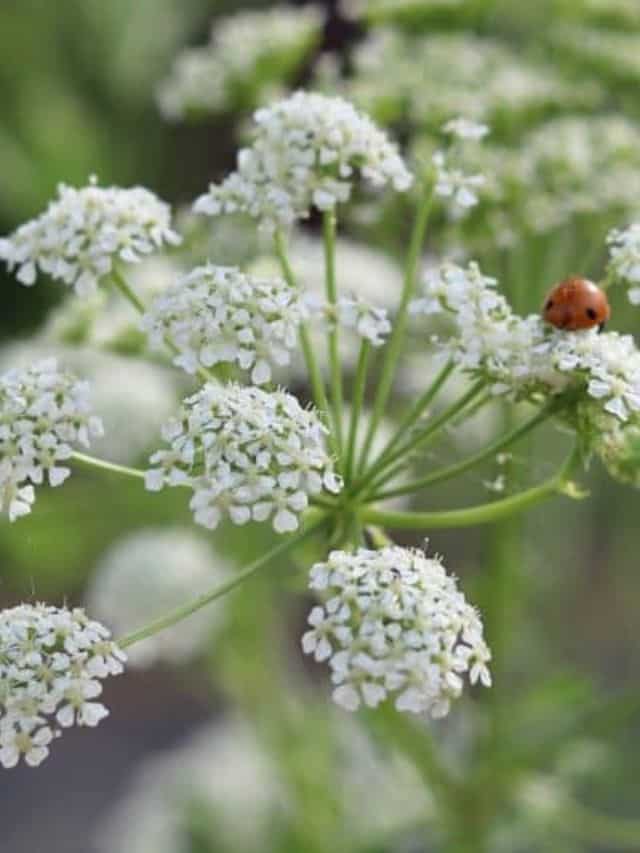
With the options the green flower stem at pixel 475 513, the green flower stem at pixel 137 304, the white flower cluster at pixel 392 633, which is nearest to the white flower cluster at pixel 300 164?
the green flower stem at pixel 137 304

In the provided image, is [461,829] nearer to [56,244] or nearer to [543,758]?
[543,758]

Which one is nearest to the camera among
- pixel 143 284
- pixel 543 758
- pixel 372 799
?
pixel 543 758

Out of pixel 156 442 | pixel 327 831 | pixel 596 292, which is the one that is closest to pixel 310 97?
pixel 596 292

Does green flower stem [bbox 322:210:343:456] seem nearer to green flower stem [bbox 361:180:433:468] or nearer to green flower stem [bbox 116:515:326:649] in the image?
green flower stem [bbox 361:180:433:468]

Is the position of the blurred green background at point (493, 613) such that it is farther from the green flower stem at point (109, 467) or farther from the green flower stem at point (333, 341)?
the green flower stem at point (109, 467)

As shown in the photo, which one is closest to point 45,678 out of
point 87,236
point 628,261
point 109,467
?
point 109,467

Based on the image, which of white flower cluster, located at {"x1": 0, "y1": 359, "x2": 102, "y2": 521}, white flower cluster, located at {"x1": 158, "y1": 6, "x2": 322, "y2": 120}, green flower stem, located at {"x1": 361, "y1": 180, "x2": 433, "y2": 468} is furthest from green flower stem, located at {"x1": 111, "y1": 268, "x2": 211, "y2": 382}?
white flower cluster, located at {"x1": 158, "y1": 6, "x2": 322, "y2": 120}

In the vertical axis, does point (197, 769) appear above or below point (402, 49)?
below
